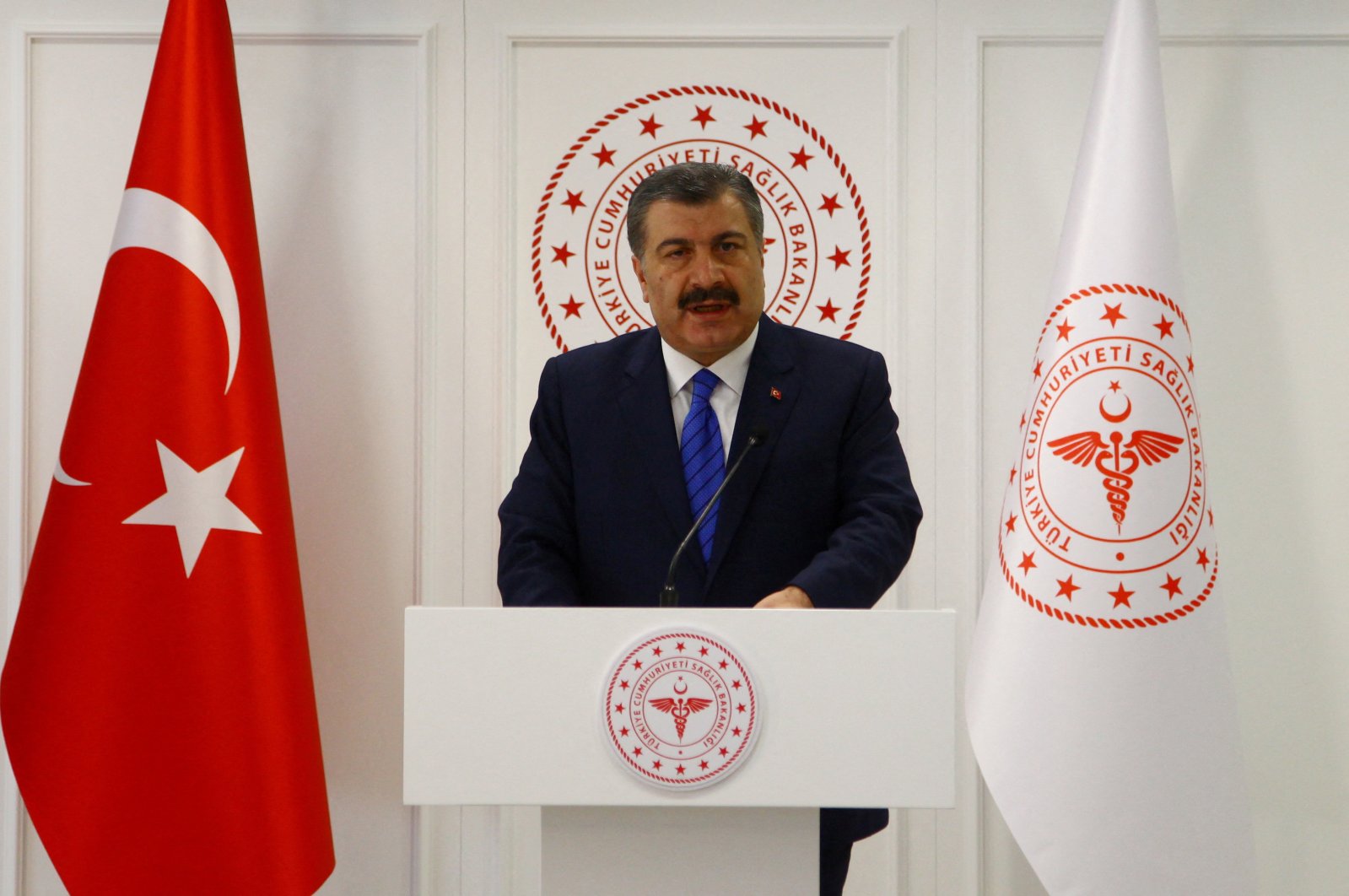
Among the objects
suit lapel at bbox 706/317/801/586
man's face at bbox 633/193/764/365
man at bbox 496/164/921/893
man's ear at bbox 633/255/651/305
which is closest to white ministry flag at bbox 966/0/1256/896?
man at bbox 496/164/921/893

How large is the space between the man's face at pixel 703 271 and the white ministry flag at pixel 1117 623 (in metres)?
0.75

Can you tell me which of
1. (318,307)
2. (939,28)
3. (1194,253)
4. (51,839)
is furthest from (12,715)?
(1194,253)

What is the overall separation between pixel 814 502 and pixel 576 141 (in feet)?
4.51

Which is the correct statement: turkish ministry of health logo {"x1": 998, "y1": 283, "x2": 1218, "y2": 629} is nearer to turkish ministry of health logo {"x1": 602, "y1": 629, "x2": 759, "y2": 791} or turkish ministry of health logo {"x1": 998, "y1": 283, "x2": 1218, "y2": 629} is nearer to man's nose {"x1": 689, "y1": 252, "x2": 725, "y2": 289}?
man's nose {"x1": 689, "y1": 252, "x2": 725, "y2": 289}

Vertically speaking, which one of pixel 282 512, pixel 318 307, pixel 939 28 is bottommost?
pixel 282 512

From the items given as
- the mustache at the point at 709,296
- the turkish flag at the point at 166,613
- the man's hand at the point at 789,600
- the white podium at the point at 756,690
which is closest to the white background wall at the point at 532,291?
the turkish flag at the point at 166,613

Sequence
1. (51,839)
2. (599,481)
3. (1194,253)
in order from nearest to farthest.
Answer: (599,481) < (51,839) < (1194,253)

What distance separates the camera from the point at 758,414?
215 cm

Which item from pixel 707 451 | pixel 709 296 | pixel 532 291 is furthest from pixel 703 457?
pixel 532 291

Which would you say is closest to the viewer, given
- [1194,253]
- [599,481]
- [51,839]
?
[599,481]

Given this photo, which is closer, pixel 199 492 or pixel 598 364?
pixel 598 364

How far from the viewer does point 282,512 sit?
281cm

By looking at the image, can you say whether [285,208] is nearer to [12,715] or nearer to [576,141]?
[576,141]

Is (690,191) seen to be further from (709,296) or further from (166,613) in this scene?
(166,613)
